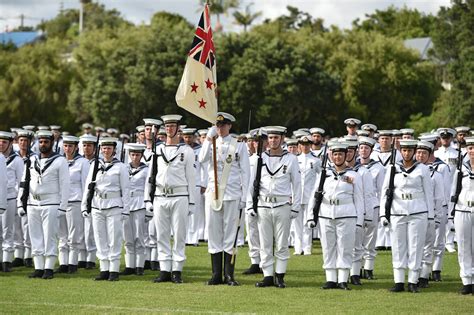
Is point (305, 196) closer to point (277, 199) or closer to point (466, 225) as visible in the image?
point (277, 199)

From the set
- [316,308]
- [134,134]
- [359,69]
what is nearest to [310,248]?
[134,134]

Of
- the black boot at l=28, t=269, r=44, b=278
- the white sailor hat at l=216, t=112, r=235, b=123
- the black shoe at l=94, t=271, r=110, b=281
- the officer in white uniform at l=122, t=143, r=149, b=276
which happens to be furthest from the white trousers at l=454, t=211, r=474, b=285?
the black boot at l=28, t=269, r=44, b=278

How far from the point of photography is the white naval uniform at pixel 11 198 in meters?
18.8

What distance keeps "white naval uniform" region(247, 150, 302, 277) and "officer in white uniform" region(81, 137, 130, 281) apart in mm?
2445

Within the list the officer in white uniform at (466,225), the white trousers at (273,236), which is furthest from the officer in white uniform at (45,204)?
the officer in white uniform at (466,225)

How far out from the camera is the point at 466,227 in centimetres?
1570

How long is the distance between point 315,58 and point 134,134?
4589 cm

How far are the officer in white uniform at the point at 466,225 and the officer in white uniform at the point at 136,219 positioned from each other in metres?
5.60

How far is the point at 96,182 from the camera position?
1722 cm

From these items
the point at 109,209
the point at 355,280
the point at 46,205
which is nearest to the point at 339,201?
the point at 355,280

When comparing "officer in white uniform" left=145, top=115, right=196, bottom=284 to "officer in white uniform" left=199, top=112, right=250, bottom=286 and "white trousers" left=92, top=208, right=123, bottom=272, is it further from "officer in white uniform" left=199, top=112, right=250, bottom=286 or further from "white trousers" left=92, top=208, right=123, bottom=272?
"white trousers" left=92, top=208, right=123, bottom=272

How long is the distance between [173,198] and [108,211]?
1220 millimetres

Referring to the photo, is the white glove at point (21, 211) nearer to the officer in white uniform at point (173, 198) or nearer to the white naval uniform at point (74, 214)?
the white naval uniform at point (74, 214)

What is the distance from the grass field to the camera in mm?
13906
